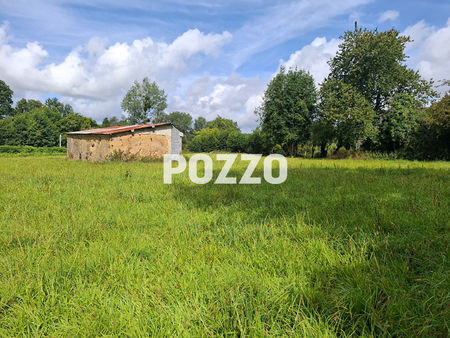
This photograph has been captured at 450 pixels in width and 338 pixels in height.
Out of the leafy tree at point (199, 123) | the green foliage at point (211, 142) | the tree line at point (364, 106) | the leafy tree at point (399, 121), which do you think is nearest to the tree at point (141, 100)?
the green foliage at point (211, 142)

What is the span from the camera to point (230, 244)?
3006mm

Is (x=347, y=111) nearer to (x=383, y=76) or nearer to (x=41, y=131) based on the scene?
(x=383, y=76)

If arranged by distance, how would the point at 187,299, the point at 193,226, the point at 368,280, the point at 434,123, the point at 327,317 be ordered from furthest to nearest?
the point at 434,123 → the point at 193,226 → the point at 368,280 → the point at 187,299 → the point at 327,317

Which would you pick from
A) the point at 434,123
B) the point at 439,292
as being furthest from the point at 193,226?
the point at 434,123

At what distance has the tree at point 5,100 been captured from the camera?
75125 mm

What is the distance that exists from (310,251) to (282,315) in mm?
1082

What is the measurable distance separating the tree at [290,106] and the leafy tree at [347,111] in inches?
193

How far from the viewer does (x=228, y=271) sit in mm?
2266

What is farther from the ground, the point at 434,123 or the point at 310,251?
the point at 434,123

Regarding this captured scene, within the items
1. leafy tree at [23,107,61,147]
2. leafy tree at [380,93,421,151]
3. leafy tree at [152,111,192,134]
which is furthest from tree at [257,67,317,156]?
leafy tree at [152,111,192,134]

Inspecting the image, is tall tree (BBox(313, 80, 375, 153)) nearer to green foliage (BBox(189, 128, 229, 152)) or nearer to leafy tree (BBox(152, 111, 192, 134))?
green foliage (BBox(189, 128, 229, 152))

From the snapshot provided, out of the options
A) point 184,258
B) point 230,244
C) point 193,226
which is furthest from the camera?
point 193,226

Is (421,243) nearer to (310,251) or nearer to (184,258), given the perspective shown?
(310,251)

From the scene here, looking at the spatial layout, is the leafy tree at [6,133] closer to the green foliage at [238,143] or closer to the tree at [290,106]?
the green foliage at [238,143]
